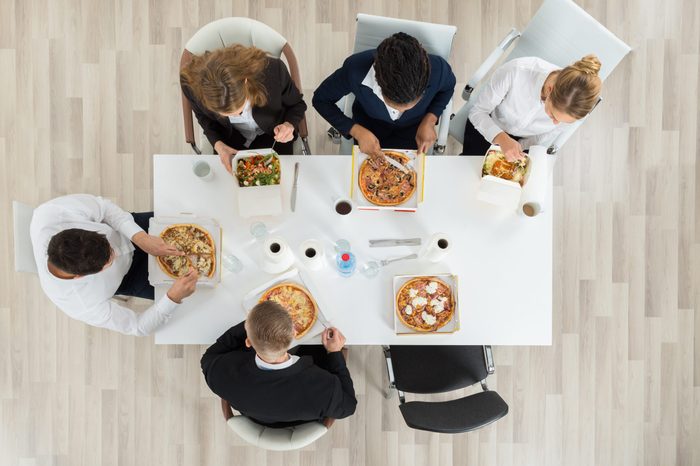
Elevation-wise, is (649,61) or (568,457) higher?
(649,61)

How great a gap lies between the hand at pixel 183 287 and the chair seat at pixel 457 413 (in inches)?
38.7

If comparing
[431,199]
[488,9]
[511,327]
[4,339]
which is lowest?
[4,339]

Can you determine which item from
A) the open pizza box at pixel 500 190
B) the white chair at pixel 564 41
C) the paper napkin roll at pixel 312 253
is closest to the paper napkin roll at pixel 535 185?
the open pizza box at pixel 500 190

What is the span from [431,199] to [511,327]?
2.02 ft

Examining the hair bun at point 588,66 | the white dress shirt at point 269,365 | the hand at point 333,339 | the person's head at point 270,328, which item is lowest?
the white dress shirt at point 269,365

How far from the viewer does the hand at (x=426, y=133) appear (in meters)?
2.10

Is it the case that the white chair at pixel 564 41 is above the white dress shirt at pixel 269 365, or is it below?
above

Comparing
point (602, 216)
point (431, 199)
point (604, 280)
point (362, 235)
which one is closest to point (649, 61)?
point (602, 216)

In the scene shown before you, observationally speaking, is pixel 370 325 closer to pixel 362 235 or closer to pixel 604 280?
pixel 362 235

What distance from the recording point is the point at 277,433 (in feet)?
6.43

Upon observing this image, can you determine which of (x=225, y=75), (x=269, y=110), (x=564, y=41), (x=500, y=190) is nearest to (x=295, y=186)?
(x=269, y=110)

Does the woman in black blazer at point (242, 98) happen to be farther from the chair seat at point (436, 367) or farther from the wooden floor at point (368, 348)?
the chair seat at point (436, 367)

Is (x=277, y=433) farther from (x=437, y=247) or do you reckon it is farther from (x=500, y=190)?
(x=500, y=190)

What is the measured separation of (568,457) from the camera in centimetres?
285
